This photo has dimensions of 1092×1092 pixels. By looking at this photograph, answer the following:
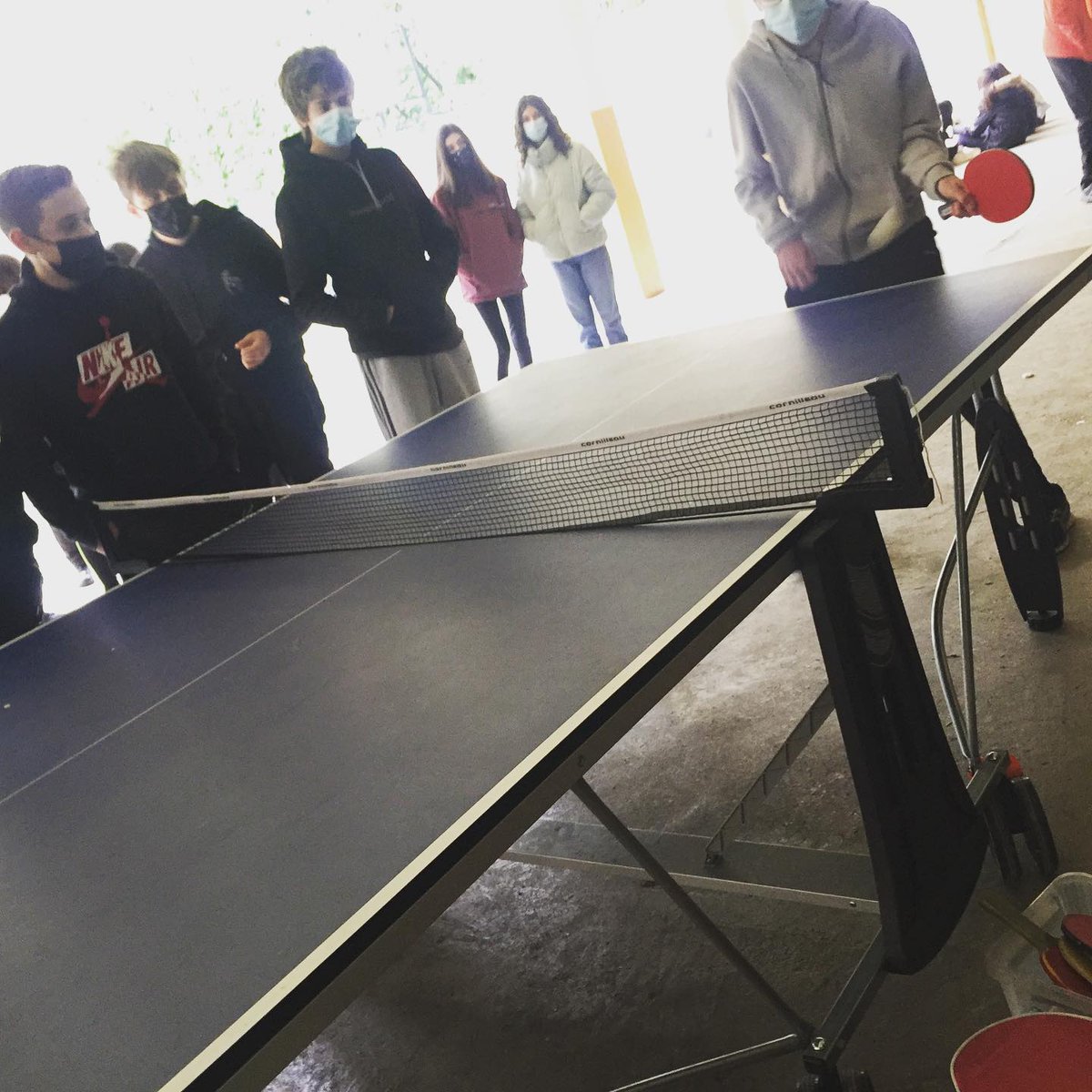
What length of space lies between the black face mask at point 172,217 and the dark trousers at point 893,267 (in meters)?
2.05

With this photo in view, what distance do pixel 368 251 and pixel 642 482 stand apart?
91.4 inches

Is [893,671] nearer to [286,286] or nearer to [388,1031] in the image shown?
[388,1031]

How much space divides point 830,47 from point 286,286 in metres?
1.98

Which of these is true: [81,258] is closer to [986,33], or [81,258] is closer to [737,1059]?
[737,1059]

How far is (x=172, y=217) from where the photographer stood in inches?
147

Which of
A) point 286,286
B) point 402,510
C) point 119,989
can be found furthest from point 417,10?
point 119,989

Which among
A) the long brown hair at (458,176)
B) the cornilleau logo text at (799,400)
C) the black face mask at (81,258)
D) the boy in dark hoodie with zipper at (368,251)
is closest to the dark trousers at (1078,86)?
the long brown hair at (458,176)

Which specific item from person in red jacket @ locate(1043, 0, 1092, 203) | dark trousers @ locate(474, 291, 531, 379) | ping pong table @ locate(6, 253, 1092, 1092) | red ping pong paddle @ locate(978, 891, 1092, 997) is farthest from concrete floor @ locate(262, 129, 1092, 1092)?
person in red jacket @ locate(1043, 0, 1092, 203)

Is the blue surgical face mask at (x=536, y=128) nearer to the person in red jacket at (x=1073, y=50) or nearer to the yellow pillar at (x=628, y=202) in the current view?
the person in red jacket at (x=1073, y=50)

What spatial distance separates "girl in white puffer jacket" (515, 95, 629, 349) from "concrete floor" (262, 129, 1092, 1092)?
12.1 feet

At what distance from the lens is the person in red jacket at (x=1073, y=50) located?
5.62 m

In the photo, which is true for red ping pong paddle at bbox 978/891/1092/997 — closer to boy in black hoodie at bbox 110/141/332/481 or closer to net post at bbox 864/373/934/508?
net post at bbox 864/373/934/508

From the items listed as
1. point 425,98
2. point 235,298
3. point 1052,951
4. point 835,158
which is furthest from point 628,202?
point 1052,951

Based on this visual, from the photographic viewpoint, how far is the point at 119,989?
3.47 feet
